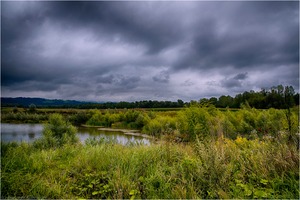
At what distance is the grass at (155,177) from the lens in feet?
12.4

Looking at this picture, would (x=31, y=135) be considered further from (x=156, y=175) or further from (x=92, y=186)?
(x=156, y=175)

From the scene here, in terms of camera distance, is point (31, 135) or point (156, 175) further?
point (31, 135)

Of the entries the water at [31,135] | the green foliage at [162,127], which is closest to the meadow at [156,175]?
the green foliage at [162,127]

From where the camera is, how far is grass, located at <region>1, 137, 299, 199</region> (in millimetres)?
3771

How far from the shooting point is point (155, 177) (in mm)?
4219

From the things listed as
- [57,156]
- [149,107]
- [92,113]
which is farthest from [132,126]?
[57,156]

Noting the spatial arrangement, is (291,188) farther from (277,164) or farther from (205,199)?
(205,199)

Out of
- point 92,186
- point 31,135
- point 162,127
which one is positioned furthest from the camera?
point 31,135

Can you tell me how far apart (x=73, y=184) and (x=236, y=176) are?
125 inches

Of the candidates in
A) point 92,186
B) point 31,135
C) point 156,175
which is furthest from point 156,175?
point 31,135

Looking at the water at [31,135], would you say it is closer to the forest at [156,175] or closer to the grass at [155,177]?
the forest at [156,175]

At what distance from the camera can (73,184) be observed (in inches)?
165

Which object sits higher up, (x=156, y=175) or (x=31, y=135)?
(x=156, y=175)

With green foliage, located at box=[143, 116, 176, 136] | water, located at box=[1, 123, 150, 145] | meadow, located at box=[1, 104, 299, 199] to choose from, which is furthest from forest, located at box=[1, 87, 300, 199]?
water, located at box=[1, 123, 150, 145]
